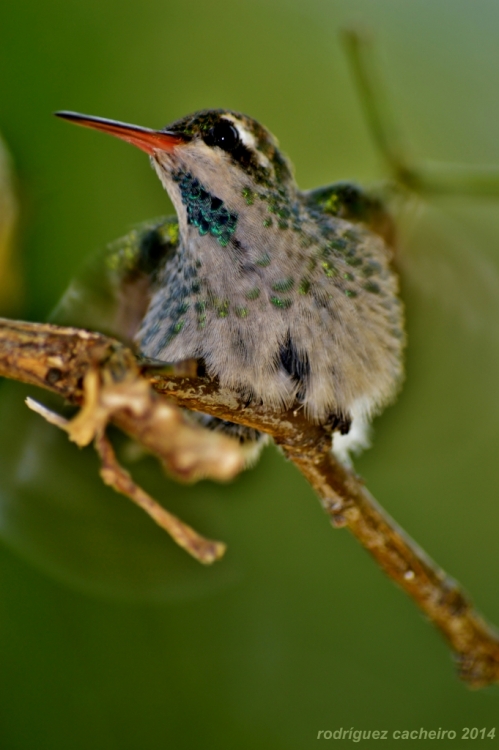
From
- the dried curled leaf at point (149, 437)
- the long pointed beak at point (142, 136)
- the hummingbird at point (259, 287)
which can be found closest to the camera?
the dried curled leaf at point (149, 437)

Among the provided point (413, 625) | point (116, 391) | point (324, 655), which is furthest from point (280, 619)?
point (116, 391)

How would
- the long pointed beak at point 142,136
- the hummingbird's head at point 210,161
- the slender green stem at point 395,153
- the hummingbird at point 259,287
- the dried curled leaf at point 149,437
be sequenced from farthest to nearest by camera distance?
the slender green stem at point 395,153, the hummingbird's head at point 210,161, the hummingbird at point 259,287, the long pointed beak at point 142,136, the dried curled leaf at point 149,437

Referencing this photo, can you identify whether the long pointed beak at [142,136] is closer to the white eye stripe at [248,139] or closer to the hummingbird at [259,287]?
the hummingbird at [259,287]

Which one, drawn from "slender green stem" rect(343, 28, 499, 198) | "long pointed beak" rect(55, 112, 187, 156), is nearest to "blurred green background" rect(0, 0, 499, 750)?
"slender green stem" rect(343, 28, 499, 198)

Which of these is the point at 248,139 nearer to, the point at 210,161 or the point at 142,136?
the point at 210,161

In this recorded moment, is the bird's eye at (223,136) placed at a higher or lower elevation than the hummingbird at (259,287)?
higher

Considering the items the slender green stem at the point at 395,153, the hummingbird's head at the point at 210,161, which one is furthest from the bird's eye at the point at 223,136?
the slender green stem at the point at 395,153
